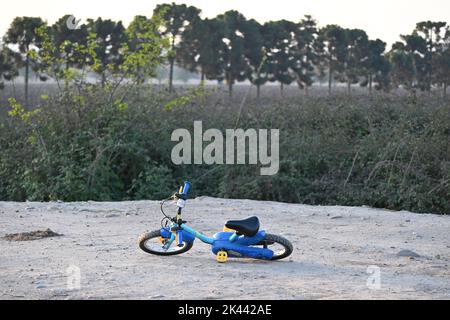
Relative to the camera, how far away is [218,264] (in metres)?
8.12

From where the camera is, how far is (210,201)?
42.2 ft

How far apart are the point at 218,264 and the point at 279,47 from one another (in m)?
30.1

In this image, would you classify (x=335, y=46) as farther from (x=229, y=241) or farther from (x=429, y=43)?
(x=229, y=241)

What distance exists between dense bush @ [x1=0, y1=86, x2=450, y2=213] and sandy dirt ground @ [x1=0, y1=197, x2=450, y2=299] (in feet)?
6.02

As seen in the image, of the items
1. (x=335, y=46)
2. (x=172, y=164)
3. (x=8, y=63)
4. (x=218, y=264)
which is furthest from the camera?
(x=335, y=46)

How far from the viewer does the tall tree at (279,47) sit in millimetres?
37062

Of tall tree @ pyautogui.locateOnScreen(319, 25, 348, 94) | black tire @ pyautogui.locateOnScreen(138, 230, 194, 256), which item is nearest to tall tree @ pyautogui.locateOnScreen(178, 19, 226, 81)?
tall tree @ pyautogui.locateOnScreen(319, 25, 348, 94)

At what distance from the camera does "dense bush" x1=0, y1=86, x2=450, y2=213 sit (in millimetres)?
14172

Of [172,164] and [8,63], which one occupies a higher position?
[8,63]

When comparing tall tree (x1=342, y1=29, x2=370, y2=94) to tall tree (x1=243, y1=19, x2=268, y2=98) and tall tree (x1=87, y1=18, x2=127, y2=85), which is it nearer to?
tall tree (x1=243, y1=19, x2=268, y2=98)

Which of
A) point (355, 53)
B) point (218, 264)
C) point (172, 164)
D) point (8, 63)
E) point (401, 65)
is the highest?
point (355, 53)

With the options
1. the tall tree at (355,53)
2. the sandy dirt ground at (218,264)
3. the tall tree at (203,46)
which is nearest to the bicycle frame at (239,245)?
the sandy dirt ground at (218,264)

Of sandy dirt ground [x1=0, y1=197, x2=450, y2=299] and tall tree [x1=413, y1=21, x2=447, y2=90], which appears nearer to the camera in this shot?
→ sandy dirt ground [x1=0, y1=197, x2=450, y2=299]

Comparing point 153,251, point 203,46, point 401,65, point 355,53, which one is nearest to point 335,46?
point 355,53
